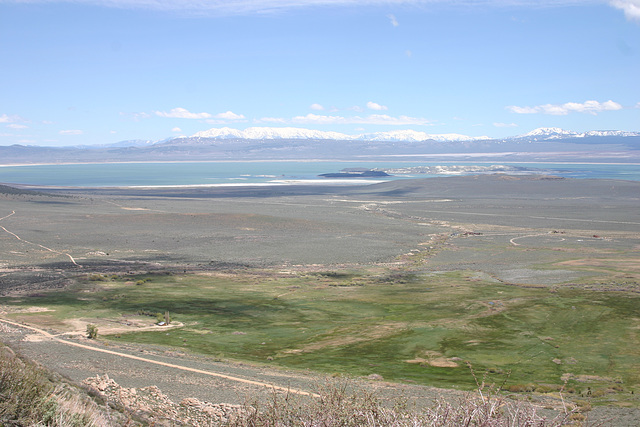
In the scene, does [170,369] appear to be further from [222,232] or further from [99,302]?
[222,232]

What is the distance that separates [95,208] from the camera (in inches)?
2869

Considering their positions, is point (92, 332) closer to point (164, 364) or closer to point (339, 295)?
point (164, 364)

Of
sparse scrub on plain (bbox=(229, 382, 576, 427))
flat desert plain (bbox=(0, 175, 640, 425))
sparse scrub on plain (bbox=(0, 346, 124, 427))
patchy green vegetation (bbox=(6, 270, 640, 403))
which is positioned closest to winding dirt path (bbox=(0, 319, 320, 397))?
flat desert plain (bbox=(0, 175, 640, 425))

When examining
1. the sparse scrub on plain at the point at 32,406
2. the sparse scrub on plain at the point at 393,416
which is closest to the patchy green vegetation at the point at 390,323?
the sparse scrub on plain at the point at 393,416

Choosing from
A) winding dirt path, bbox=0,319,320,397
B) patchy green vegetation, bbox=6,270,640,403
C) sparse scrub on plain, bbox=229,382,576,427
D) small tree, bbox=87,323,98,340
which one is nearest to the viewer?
sparse scrub on plain, bbox=229,382,576,427

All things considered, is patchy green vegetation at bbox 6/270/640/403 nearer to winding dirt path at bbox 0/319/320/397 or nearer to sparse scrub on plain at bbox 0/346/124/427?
winding dirt path at bbox 0/319/320/397

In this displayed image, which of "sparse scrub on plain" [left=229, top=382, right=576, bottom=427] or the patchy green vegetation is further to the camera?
the patchy green vegetation

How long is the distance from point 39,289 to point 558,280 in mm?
29642

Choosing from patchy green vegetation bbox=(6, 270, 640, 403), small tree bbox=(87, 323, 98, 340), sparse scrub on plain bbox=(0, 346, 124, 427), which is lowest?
patchy green vegetation bbox=(6, 270, 640, 403)

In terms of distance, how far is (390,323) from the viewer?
24.3m

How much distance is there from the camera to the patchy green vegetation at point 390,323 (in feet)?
59.3

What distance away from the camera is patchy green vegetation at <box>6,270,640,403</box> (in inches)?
711

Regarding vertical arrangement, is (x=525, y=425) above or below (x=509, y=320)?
above

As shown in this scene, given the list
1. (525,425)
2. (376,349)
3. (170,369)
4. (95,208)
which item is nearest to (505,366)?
(376,349)
